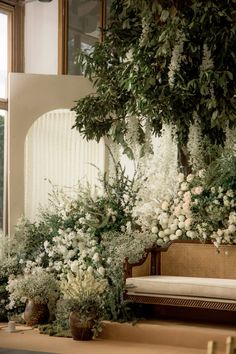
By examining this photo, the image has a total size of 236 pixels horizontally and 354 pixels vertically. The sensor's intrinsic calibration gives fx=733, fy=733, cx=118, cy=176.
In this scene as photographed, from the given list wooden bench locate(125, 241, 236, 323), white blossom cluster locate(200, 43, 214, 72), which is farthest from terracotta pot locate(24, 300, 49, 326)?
white blossom cluster locate(200, 43, 214, 72)

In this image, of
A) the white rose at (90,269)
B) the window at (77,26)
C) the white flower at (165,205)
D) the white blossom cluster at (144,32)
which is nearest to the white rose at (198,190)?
the white flower at (165,205)

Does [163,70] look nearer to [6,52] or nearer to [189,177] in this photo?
[189,177]

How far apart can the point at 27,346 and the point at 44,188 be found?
2.61 metres

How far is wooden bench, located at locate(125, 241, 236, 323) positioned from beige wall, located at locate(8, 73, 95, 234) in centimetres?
178

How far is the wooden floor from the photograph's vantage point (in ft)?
19.1

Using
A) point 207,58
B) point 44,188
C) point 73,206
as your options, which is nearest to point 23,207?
point 44,188

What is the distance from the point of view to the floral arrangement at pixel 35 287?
6.79m

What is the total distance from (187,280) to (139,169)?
5.11ft

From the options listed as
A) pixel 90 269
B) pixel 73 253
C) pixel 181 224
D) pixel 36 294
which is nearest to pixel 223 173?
pixel 181 224

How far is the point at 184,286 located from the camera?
6281 millimetres

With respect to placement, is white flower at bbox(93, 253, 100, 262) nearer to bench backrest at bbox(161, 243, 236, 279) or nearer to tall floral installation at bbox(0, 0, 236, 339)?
tall floral installation at bbox(0, 0, 236, 339)

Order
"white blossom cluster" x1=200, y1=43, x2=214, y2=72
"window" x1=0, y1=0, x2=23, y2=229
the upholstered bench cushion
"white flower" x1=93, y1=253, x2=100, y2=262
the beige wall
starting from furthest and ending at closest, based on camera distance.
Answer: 1. "window" x1=0, y1=0, x2=23, y2=229
2. the beige wall
3. "white blossom cluster" x1=200, y1=43, x2=214, y2=72
4. "white flower" x1=93, y1=253, x2=100, y2=262
5. the upholstered bench cushion

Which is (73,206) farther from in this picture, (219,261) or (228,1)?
(228,1)

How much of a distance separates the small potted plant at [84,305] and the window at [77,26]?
2.92 meters
